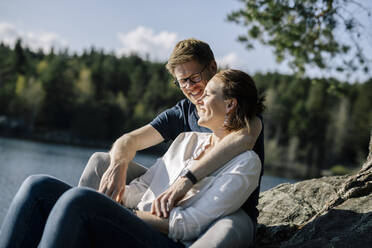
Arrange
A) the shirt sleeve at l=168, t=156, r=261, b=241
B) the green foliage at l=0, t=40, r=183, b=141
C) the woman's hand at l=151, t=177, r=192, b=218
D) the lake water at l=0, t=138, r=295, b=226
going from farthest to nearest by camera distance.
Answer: the green foliage at l=0, t=40, r=183, b=141 → the lake water at l=0, t=138, r=295, b=226 → the woman's hand at l=151, t=177, r=192, b=218 → the shirt sleeve at l=168, t=156, r=261, b=241

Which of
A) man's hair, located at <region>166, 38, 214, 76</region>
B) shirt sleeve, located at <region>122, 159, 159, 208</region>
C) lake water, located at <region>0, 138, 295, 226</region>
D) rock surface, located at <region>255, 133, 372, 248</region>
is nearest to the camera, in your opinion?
rock surface, located at <region>255, 133, 372, 248</region>

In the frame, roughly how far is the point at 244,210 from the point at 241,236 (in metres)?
0.26

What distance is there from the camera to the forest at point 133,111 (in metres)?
49.4

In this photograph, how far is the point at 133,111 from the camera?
224 ft

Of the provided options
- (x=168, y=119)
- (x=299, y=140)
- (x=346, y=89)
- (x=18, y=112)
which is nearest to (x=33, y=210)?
(x=168, y=119)

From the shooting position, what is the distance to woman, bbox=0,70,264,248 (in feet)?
5.81

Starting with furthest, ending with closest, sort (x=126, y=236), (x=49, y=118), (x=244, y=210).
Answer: (x=49, y=118)
(x=244, y=210)
(x=126, y=236)

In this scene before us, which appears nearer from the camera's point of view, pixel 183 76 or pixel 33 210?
pixel 33 210

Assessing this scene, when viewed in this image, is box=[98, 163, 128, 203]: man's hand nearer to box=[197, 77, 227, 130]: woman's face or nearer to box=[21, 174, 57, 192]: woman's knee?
box=[21, 174, 57, 192]: woman's knee

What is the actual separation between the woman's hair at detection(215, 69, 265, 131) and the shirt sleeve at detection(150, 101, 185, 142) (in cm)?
84

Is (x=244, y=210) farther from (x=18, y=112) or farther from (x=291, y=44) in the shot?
(x=18, y=112)

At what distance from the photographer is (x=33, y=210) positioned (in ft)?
6.57

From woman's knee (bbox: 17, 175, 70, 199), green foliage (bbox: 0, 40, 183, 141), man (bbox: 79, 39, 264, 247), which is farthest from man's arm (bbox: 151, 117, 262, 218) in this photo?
green foliage (bbox: 0, 40, 183, 141)

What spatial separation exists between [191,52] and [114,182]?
3.43ft
